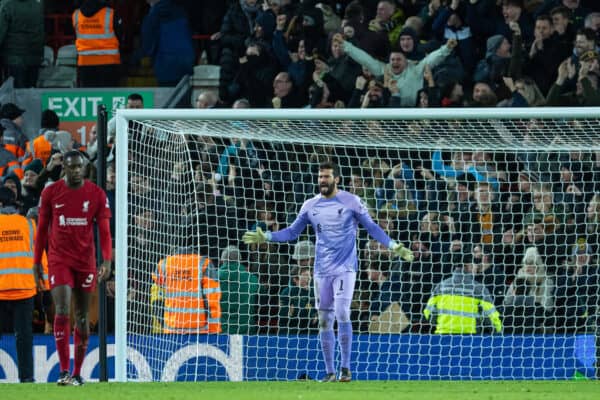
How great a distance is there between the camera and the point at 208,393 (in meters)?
10.8

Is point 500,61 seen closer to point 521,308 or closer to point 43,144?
point 521,308

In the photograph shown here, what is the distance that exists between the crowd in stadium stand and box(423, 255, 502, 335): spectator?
0.44ft

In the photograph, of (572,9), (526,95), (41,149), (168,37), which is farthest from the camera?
(168,37)

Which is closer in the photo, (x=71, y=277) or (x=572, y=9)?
(x=71, y=277)

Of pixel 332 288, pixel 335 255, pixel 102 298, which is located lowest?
pixel 102 298

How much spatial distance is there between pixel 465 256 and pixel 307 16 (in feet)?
14.8

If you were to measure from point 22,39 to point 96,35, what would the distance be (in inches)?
46.3

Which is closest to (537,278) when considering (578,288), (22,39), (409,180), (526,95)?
(578,288)

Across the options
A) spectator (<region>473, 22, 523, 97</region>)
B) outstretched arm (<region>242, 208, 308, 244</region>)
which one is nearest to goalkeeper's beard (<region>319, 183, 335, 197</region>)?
outstretched arm (<region>242, 208, 308, 244</region>)

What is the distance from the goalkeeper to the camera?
12.3 metres

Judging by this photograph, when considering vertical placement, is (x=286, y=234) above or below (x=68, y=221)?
below

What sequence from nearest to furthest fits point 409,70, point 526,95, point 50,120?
point 526,95
point 409,70
point 50,120

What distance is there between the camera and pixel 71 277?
11.5 metres

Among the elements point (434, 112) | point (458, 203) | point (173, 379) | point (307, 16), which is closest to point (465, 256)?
point (458, 203)
